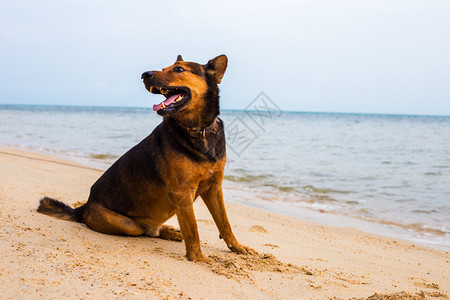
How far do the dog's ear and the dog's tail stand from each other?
2067mm

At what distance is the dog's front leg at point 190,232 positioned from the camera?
12.1 ft

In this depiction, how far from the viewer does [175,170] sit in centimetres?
366

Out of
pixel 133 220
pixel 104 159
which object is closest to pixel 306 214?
pixel 133 220

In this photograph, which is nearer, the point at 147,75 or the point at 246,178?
the point at 147,75

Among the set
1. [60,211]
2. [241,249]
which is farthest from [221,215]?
[60,211]

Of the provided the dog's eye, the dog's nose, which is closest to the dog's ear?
the dog's eye

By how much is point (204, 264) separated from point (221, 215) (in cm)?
67

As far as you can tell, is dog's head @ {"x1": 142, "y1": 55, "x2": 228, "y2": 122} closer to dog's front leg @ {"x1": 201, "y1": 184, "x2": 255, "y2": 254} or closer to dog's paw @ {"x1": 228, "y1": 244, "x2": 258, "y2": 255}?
dog's front leg @ {"x1": 201, "y1": 184, "x2": 255, "y2": 254}

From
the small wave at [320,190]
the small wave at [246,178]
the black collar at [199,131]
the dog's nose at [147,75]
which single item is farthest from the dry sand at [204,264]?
the small wave at [246,178]

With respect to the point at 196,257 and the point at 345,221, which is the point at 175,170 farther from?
the point at 345,221

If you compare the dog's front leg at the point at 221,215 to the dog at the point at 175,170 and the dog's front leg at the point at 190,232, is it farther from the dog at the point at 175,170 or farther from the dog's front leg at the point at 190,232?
the dog's front leg at the point at 190,232

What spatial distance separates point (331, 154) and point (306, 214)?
346 inches

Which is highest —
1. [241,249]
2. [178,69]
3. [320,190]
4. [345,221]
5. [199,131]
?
[178,69]

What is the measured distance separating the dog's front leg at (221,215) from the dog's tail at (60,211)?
1.44 m
